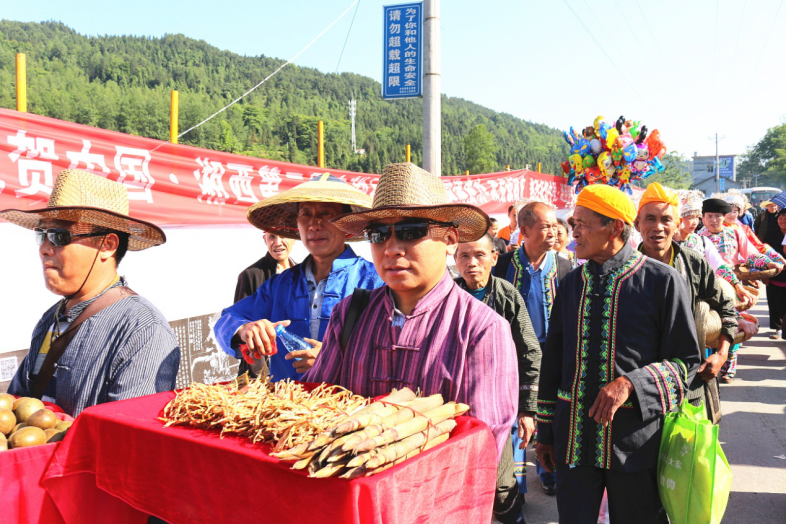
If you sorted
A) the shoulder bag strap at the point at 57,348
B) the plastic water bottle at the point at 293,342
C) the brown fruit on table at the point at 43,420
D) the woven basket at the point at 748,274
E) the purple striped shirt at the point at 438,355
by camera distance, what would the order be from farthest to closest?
1. the woven basket at the point at 748,274
2. the shoulder bag strap at the point at 57,348
3. the plastic water bottle at the point at 293,342
4. the brown fruit on table at the point at 43,420
5. the purple striped shirt at the point at 438,355

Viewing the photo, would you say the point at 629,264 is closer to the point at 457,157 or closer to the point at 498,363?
the point at 498,363

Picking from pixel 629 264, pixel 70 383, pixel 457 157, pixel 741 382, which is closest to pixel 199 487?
pixel 70 383

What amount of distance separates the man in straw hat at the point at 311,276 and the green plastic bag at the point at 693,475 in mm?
1509

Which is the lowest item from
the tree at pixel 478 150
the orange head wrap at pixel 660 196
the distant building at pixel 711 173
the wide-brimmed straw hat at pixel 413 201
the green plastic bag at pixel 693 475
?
the green plastic bag at pixel 693 475

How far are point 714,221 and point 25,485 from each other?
259 inches

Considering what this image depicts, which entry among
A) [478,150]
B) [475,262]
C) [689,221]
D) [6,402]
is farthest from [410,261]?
[478,150]

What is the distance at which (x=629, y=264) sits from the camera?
2559 mm

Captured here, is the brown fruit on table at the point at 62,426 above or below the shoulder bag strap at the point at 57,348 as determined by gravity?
below

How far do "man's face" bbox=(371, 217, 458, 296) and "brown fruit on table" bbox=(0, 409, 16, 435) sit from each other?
1.47m

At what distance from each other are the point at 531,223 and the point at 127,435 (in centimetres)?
326

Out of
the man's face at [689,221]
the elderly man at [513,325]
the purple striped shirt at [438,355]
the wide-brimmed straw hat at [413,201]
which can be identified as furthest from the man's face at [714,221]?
the purple striped shirt at [438,355]

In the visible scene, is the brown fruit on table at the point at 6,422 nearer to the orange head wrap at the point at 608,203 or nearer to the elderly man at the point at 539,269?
the orange head wrap at the point at 608,203

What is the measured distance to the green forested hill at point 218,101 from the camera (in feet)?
36.2

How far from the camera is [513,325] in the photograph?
3.57 m
